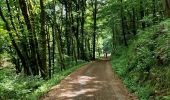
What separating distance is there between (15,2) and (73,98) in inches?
495

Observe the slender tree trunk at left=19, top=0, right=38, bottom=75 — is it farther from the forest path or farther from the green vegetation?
the green vegetation

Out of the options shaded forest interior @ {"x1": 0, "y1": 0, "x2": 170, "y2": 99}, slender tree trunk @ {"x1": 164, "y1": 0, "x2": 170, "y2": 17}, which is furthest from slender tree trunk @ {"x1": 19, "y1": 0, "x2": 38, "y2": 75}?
slender tree trunk @ {"x1": 164, "y1": 0, "x2": 170, "y2": 17}

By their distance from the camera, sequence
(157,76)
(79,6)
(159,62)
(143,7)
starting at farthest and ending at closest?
(79,6) < (143,7) < (159,62) < (157,76)

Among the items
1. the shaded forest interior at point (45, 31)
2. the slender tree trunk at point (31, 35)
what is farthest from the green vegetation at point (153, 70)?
the slender tree trunk at point (31, 35)

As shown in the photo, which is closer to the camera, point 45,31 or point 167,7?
point 167,7

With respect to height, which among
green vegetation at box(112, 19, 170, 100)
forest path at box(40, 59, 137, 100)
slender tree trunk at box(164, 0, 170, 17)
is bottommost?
forest path at box(40, 59, 137, 100)

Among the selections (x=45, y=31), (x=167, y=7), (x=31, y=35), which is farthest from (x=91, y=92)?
(x=45, y=31)

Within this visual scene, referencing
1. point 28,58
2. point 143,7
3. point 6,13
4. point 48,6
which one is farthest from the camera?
point 48,6

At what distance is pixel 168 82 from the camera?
35.3 feet

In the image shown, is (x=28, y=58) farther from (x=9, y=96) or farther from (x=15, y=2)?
(x=9, y=96)

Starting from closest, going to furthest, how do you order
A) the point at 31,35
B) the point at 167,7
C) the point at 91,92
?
the point at 91,92
the point at 167,7
the point at 31,35

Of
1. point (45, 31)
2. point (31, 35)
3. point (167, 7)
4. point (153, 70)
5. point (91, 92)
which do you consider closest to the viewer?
point (153, 70)

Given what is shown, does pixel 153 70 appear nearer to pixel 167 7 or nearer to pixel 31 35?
pixel 167 7

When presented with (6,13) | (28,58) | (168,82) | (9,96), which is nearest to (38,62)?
(28,58)
